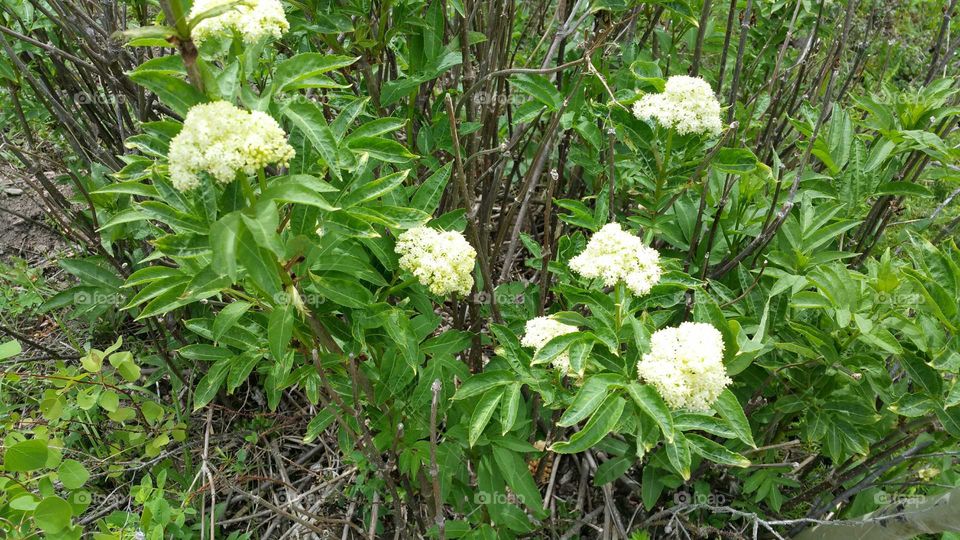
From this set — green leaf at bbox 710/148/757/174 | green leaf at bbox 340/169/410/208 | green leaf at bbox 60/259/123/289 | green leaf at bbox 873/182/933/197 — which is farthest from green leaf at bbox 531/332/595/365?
green leaf at bbox 60/259/123/289

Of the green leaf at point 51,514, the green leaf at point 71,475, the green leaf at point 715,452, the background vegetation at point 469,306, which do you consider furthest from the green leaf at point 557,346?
the green leaf at point 71,475

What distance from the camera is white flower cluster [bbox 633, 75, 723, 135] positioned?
1.95m

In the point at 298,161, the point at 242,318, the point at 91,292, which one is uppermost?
the point at 298,161

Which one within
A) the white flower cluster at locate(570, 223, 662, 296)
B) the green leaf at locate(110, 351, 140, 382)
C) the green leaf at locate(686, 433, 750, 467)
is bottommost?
the green leaf at locate(110, 351, 140, 382)

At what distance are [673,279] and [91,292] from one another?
2328 millimetres

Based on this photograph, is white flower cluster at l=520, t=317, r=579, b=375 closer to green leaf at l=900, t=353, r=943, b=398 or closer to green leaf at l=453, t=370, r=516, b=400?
green leaf at l=453, t=370, r=516, b=400

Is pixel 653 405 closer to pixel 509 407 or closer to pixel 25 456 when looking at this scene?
pixel 509 407

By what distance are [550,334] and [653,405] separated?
1.08 ft

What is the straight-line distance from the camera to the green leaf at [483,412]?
1.70m

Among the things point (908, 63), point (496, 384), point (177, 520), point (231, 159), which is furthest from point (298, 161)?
point (908, 63)

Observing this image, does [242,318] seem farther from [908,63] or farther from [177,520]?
[908,63]

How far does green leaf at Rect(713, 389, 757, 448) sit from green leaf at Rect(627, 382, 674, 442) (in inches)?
6.6

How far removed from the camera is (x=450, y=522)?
2.14 m

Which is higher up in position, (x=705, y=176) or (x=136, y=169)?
(x=136, y=169)
